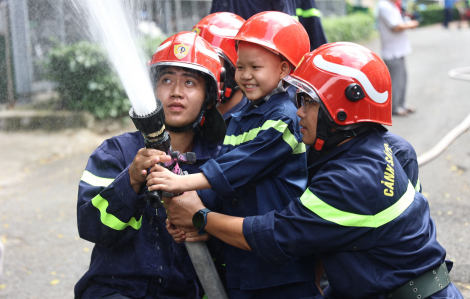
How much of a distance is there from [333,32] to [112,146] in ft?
53.0

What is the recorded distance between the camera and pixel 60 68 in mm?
9477

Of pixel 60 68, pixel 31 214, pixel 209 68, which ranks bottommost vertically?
pixel 31 214

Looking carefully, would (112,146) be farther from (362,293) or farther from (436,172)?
(436,172)

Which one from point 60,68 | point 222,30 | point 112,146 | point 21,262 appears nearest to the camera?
point 112,146

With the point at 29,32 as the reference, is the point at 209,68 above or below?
above

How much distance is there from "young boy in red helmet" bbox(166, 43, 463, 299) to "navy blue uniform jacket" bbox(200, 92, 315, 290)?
0.45 ft

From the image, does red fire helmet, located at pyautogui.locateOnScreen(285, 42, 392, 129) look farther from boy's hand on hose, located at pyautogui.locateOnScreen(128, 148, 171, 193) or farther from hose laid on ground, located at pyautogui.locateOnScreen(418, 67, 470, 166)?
hose laid on ground, located at pyautogui.locateOnScreen(418, 67, 470, 166)

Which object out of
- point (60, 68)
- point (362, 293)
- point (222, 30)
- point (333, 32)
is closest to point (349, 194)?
point (362, 293)

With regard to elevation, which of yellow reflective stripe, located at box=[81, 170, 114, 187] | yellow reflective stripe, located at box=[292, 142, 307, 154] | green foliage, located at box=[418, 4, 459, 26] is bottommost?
green foliage, located at box=[418, 4, 459, 26]

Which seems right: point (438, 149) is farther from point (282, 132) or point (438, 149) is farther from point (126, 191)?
point (126, 191)

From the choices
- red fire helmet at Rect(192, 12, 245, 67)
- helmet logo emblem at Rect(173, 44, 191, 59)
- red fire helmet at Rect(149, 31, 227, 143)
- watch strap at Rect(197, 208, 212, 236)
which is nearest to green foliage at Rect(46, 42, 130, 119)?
red fire helmet at Rect(192, 12, 245, 67)

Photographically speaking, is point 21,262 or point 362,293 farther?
point 21,262

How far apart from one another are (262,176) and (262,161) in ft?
0.35

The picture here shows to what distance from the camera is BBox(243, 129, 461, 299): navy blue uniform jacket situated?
2.28m
